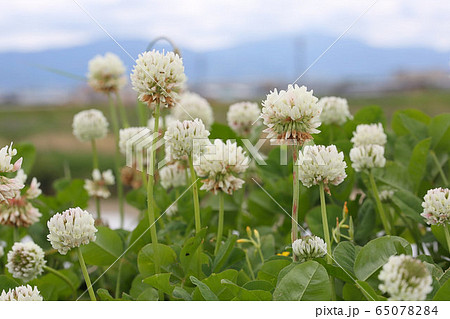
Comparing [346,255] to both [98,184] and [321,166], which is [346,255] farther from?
[98,184]

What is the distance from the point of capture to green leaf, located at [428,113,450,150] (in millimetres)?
659

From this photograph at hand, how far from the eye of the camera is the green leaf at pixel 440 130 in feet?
2.16

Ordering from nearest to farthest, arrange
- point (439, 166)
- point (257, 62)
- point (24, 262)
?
→ point (24, 262) < point (439, 166) < point (257, 62)

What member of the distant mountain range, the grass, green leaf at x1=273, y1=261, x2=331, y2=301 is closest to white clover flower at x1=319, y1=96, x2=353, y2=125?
the distant mountain range

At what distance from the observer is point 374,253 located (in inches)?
16.7

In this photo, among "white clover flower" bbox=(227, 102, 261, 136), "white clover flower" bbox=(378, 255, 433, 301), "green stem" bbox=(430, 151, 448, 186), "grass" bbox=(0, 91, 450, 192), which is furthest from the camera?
"grass" bbox=(0, 91, 450, 192)

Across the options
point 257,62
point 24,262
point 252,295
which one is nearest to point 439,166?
point 252,295

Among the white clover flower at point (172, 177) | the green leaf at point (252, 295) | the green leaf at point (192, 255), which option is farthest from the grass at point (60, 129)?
the green leaf at point (252, 295)

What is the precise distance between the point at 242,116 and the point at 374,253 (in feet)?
1.21

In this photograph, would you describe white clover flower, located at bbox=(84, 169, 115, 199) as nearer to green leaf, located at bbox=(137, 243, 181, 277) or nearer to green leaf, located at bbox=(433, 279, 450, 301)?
green leaf, located at bbox=(137, 243, 181, 277)

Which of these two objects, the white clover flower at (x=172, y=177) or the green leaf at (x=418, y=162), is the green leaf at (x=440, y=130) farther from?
the white clover flower at (x=172, y=177)

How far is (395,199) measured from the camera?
552mm

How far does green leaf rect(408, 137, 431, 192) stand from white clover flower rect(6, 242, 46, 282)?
41 cm
